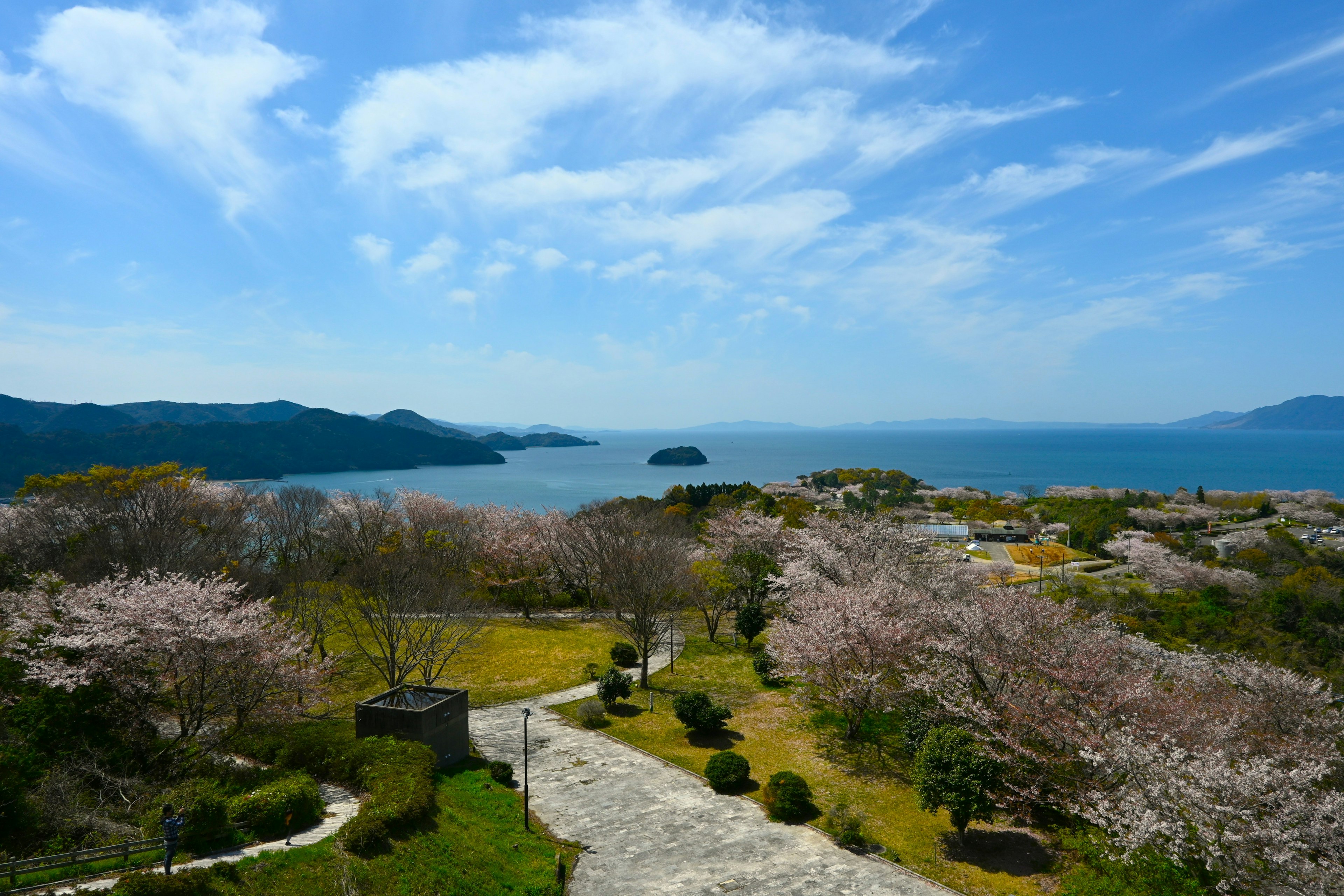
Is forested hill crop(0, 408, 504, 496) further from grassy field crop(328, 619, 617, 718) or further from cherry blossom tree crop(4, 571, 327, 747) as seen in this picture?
cherry blossom tree crop(4, 571, 327, 747)

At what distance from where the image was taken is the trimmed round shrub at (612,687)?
81.3ft

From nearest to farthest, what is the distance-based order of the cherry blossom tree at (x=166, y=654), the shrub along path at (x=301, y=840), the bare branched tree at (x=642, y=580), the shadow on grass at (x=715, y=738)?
1. the shrub along path at (x=301, y=840)
2. the cherry blossom tree at (x=166, y=654)
3. the shadow on grass at (x=715, y=738)
4. the bare branched tree at (x=642, y=580)

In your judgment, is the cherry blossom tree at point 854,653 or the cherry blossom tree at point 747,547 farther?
the cherry blossom tree at point 747,547

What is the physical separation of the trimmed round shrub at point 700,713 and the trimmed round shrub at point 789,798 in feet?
15.3

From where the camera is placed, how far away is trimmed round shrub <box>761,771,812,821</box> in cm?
1630

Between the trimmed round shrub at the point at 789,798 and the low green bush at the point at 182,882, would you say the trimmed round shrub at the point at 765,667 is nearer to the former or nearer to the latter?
the trimmed round shrub at the point at 789,798

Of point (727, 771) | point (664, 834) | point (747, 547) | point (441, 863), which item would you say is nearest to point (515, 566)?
point (747, 547)

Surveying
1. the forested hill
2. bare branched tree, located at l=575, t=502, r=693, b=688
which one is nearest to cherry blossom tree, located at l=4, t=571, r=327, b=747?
bare branched tree, located at l=575, t=502, r=693, b=688

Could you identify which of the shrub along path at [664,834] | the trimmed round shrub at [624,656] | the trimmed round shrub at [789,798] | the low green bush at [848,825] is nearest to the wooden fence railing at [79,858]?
the shrub along path at [664,834]

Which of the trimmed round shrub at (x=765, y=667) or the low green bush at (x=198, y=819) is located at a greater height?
the low green bush at (x=198, y=819)

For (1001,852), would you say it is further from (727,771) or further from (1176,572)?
(1176,572)

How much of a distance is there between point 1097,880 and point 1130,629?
21.6 metres

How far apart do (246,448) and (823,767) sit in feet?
518

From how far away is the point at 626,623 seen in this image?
1160 inches
